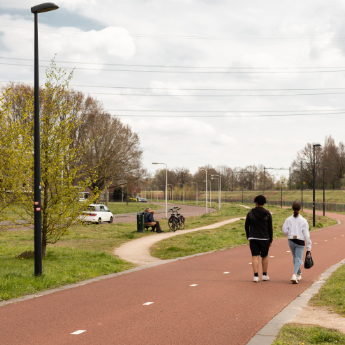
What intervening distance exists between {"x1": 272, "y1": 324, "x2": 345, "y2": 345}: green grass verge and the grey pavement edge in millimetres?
116

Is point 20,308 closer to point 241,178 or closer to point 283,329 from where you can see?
point 283,329

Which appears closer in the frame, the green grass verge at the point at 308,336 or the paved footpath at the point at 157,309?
the green grass verge at the point at 308,336

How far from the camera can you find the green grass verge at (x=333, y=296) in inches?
258

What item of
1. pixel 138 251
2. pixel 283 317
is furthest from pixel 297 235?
pixel 138 251

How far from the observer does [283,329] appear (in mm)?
5258

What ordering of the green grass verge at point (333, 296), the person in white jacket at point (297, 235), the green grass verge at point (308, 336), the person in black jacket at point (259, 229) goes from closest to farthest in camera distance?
the green grass verge at point (308, 336) < the green grass verge at point (333, 296) < the person in black jacket at point (259, 229) < the person in white jacket at point (297, 235)

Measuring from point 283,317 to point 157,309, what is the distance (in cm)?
186

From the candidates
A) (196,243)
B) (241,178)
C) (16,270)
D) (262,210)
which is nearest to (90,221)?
(196,243)

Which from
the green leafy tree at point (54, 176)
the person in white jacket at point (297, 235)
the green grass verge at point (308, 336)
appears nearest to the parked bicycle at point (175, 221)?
the green leafy tree at point (54, 176)

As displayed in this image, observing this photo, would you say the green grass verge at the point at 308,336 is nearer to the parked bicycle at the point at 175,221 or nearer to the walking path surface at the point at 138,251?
the walking path surface at the point at 138,251

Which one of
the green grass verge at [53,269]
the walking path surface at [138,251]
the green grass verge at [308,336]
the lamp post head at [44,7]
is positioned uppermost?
the lamp post head at [44,7]

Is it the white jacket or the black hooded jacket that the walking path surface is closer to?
the black hooded jacket

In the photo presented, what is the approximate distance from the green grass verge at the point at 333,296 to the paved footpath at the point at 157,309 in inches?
16.2

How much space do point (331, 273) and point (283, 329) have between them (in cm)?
551
